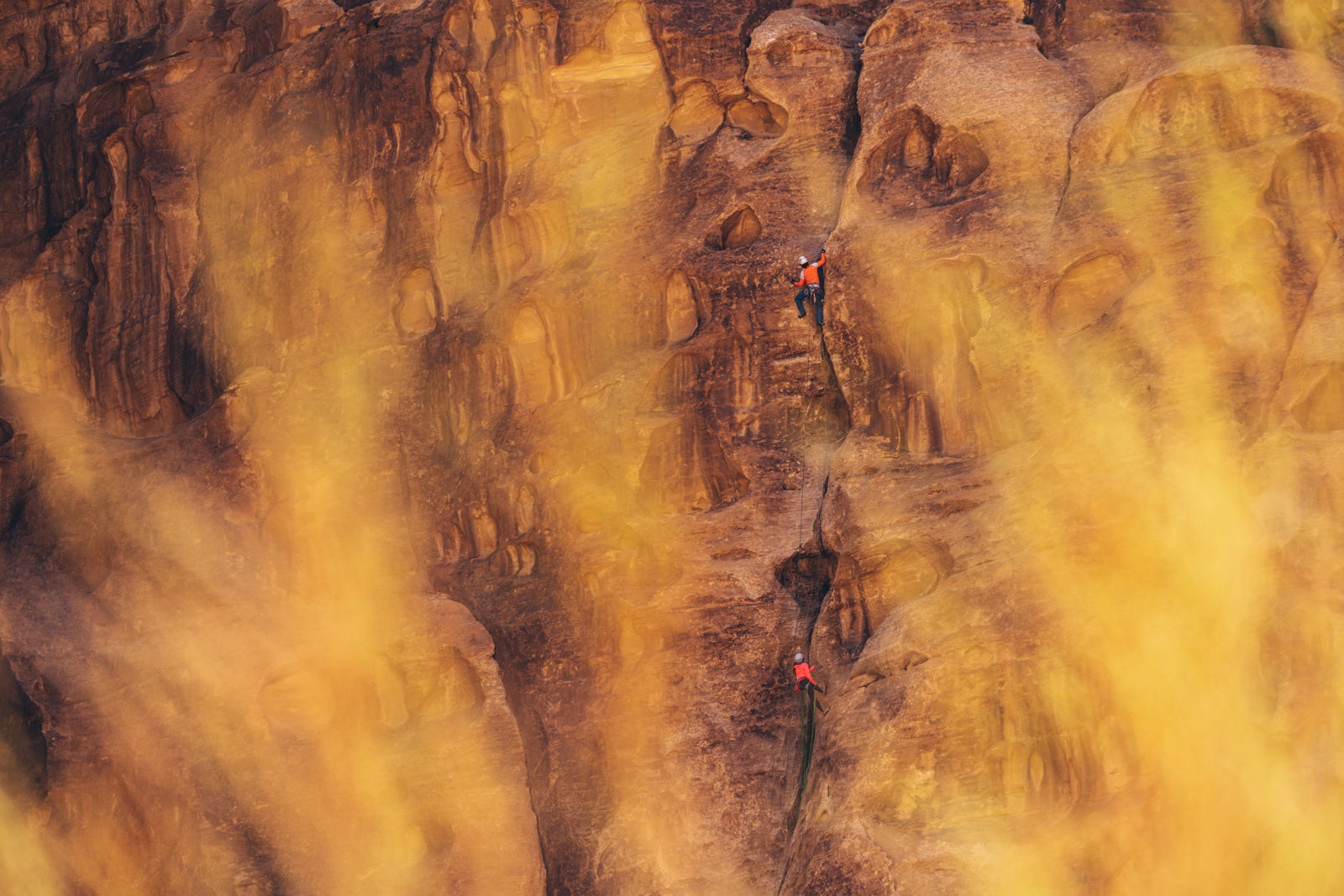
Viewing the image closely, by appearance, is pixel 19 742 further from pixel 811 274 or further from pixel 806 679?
pixel 811 274

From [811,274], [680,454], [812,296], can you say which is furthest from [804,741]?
[811,274]

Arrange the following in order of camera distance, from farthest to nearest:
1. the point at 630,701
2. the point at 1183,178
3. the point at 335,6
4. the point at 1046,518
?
the point at 335,6, the point at 630,701, the point at 1183,178, the point at 1046,518

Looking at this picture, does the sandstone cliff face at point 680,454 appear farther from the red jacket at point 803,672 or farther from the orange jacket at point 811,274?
the red jacket at point 803,672

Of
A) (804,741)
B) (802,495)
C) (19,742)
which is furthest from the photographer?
(19,742)

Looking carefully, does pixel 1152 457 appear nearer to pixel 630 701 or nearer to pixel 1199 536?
pixel 1199 536

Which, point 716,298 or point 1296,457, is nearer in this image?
point 1296,457

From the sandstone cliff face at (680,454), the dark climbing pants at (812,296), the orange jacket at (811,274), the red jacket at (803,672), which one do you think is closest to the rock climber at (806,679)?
the red jacket at (803,672)

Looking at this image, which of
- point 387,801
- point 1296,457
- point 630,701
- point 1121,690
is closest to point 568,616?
point 630,701
